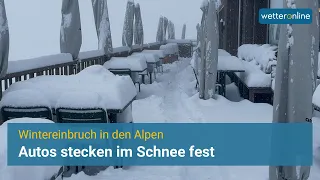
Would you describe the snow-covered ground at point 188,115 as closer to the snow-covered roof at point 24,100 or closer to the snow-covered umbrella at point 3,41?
the snow-covered roof at point 24,100

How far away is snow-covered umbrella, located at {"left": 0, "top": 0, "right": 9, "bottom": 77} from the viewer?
524 cm

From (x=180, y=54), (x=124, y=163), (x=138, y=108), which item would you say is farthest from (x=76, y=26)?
(x=180, y=54)

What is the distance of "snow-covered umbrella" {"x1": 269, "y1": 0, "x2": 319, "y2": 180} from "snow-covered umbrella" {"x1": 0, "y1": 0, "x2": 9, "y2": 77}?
12.3 ft

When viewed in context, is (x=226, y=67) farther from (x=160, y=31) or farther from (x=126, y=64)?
(x=160, y=31)

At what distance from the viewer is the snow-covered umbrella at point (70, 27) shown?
28.6ft

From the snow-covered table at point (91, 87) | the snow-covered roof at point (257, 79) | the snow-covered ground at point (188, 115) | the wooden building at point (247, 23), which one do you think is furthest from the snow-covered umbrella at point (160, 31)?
the snow-covered table at point (91, 87)

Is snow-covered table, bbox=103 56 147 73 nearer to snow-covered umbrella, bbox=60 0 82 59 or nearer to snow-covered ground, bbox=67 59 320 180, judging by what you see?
snow-covered ground, bbox=67 59 320 180

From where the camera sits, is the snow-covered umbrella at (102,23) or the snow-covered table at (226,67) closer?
the snow-covered table at (226,67)

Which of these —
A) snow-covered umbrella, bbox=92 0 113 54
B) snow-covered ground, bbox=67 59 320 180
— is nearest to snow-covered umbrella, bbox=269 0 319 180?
snow-covered ground, bbox=67 59 320 180

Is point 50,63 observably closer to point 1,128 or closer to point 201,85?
point 201,85

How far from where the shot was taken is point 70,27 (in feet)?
28.6

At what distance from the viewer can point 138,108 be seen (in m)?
9.20

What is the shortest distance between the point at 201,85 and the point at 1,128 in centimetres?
735

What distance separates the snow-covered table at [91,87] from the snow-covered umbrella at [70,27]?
3.29 m
